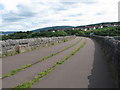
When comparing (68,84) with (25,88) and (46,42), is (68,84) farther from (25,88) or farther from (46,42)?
(46,42)

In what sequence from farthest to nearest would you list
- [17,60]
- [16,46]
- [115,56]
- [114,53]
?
[16,46], [17,60], [114,53], [115,56]

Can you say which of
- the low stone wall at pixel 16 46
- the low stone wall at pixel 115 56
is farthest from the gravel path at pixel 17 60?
the low stone wall at pixel 115 56

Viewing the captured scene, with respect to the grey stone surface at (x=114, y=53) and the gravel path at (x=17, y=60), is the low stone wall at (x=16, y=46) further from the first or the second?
the grey stone surface at (x=114, y=53)

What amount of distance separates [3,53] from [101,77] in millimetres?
9817

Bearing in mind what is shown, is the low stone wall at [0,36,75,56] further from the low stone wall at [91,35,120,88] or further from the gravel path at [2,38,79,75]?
the low stone wall at [91,35,120,88]

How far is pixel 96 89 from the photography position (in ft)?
20.6

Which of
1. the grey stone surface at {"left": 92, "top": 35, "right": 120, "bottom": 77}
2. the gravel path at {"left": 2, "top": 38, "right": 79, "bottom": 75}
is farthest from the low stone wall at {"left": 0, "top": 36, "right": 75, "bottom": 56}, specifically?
the grey stone surface at {"left": 92, "top": 35, "right": 120, "bottom": 77}

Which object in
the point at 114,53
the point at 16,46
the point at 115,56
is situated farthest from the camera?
the point at 16,46

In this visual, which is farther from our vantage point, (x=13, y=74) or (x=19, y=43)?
(x=19, y=43)

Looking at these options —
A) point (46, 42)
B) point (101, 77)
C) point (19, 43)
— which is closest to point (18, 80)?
point (101, 77)

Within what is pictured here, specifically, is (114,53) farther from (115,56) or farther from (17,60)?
(17,60)

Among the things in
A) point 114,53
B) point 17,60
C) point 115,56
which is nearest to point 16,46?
point 17,60

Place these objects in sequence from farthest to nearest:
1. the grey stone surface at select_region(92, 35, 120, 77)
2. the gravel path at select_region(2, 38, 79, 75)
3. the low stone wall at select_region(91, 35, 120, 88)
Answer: the gravel path at select_region(2, 38, 79, 75)
the grey stone surface at select_region(92, 35, 120, 77)
the low stone wall at select_region(91, 35, 120, 88)

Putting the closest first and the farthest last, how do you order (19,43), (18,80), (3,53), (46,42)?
(18,80), (3,53), (19,43), (46,42)
